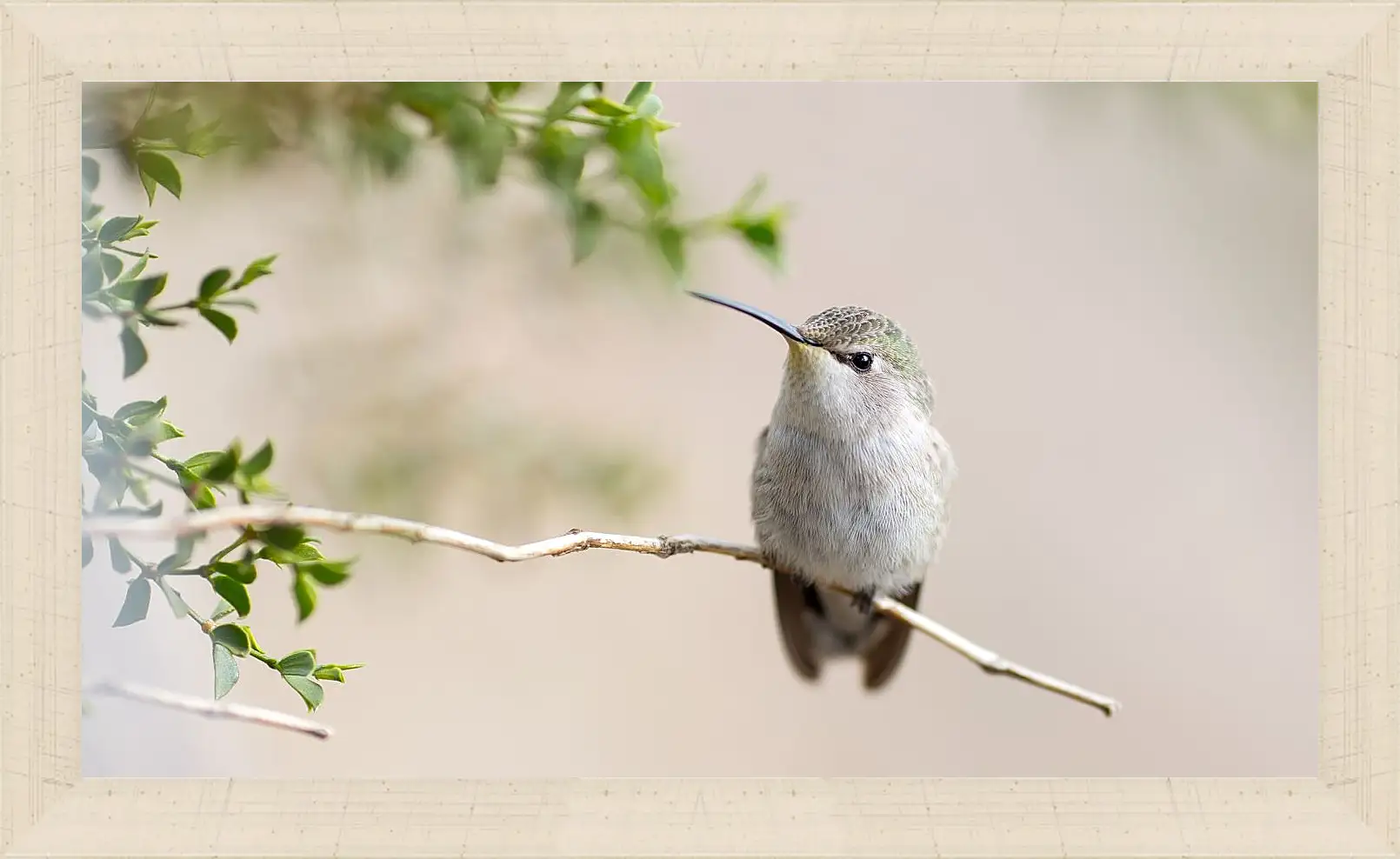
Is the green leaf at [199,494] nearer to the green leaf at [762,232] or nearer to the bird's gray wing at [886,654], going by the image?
the green leaf at [762,232]

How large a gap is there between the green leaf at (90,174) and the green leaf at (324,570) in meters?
0.57

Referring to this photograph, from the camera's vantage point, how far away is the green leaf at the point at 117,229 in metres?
1.09

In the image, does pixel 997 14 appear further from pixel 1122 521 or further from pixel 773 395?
pixel 1122 521

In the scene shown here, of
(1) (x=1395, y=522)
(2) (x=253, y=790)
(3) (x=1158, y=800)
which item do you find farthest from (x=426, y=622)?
(1) (x=1395, y=522)

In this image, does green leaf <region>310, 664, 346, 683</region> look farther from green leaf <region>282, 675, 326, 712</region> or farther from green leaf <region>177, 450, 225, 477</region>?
green leaf <region>177, 450, 225, 477</region>

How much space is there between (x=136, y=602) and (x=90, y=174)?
20.4 inches

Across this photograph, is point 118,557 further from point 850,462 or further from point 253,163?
point 850,462

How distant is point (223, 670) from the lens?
961 millimetres

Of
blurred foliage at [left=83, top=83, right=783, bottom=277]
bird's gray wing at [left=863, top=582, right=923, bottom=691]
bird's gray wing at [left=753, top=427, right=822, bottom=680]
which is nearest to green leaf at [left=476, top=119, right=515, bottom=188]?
blurred foliage at [left=83, top=83, right=783, bottom=277]

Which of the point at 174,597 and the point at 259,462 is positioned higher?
the point at 259,462

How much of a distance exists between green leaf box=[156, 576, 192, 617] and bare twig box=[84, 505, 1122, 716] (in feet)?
0.16

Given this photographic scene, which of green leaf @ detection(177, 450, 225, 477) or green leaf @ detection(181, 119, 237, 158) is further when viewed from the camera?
green leaf @ detection(181, 119, 237, 158)

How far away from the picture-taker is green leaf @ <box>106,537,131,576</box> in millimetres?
1060

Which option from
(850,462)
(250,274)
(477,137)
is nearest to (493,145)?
(477,137)
